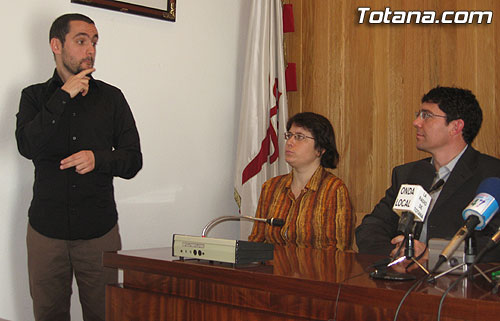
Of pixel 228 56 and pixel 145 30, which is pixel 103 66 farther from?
pixel 228 56

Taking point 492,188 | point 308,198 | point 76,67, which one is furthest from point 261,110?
point 492,188

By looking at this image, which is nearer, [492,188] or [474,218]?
[474,218]

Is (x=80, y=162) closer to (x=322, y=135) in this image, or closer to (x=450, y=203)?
(x=322, y=135)

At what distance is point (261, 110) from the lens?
4191 mm

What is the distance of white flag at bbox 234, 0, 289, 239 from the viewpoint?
13.6 feet

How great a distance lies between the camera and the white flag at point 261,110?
13.6 feet

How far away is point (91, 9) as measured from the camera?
3.53 m

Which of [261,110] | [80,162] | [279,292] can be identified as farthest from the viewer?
[261,110]

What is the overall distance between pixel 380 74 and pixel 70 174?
Result: 2.11m

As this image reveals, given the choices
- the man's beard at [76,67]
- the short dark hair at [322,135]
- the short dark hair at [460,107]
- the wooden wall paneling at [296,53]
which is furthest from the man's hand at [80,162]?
the wooden wall paneling at [296,53]

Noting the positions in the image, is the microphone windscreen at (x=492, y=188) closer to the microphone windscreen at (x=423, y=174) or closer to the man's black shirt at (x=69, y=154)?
the microphone windscreen at (x=423, y=174)

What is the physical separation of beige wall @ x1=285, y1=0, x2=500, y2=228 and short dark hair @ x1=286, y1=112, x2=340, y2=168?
2.37 feet

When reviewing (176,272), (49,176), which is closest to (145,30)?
(49,176)

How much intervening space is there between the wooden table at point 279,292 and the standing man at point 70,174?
58cm
